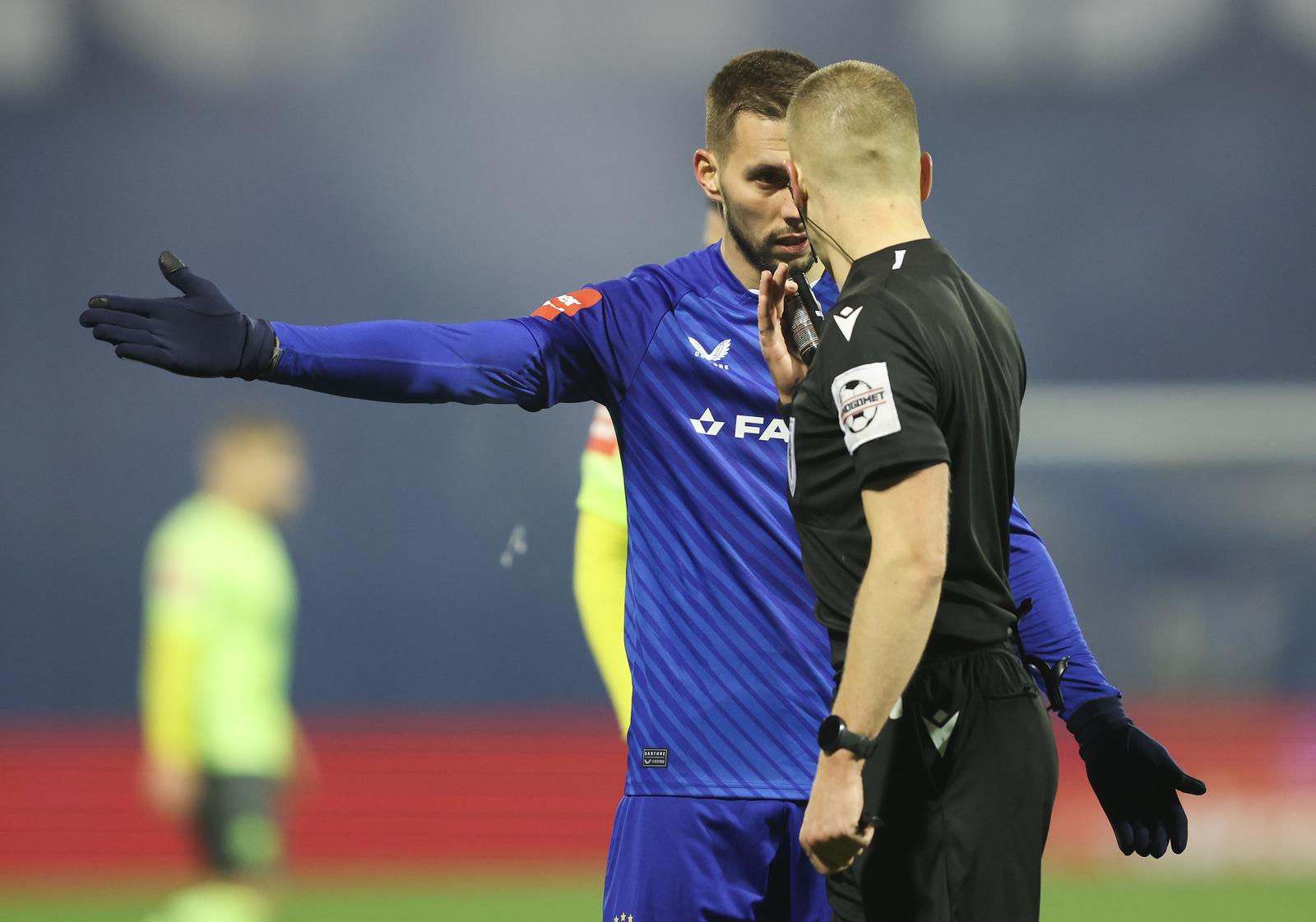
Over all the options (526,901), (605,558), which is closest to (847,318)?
(605,558)

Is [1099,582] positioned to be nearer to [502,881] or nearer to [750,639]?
[502,881]

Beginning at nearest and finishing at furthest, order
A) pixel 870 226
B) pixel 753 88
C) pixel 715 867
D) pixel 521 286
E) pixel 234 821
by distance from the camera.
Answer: pixel 870 226, pixel 715 867, pixel 753 88, pixel 234 821, pixel 521 286

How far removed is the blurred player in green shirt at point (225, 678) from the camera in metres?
5.97

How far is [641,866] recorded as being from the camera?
2678 mm

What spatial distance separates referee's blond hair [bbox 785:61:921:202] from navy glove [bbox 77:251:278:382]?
894 mm

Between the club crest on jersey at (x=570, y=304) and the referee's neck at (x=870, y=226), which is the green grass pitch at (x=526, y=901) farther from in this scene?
the referee's neck at (x=870, y=226)

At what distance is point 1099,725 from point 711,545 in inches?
27.7

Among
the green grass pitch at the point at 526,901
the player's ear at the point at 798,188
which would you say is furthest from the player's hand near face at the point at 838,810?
the green grass pitch at the point at 526,901

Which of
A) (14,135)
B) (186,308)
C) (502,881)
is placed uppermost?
(14,135)

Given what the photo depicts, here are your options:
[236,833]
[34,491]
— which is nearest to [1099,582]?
[236,833]

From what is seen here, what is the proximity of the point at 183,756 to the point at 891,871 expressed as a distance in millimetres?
4385

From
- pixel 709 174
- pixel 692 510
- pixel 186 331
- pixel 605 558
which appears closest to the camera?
pixel 186 331

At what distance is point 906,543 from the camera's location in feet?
6.60

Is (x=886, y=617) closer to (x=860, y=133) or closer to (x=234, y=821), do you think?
(x=860, y=133)
